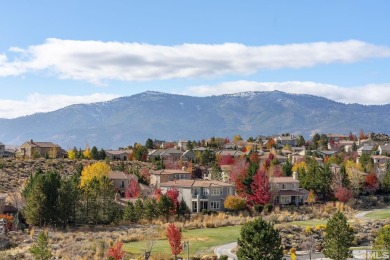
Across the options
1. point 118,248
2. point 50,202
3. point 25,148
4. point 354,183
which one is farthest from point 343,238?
point 25,148

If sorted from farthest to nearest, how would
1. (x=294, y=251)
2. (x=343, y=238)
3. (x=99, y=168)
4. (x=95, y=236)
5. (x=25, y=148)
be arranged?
(x=25, y=148), (x=99, y=168), (x=95, y=236), (x=294, y=251), (x=343, y=238)

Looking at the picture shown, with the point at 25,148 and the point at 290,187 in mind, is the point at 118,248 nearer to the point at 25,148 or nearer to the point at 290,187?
the point at 290,187

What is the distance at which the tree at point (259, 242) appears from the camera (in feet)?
138

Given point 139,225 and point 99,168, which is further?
point 99,168

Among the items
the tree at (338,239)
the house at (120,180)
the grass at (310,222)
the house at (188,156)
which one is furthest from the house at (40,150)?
the tree at (338,239)

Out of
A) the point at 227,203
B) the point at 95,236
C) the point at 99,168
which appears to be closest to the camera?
the point at 95,236

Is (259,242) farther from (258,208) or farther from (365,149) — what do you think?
(365,149)

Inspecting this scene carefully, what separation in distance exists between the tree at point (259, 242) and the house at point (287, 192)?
5121cm

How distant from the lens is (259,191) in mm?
89875

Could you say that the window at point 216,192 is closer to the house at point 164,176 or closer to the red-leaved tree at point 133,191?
the red-leaved tree at point 133,191

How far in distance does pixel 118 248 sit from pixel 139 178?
60.5m

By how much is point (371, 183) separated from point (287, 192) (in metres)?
20.0

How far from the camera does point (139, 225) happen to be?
7294 cm

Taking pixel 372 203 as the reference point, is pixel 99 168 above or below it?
above
